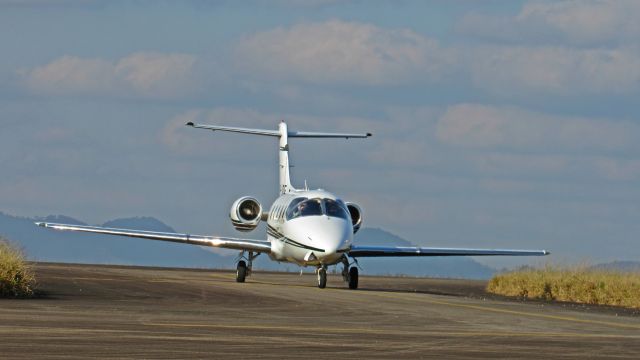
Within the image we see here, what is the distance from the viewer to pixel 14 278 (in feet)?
104

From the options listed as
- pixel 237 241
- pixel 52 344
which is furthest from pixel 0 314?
pixel 237 241

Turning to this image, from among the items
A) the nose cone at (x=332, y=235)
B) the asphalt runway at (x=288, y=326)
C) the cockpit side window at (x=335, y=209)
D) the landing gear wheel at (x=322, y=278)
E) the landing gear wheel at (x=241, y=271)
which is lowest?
the asphalt runway at (x=288, y=326)

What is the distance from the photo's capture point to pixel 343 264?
4516cm

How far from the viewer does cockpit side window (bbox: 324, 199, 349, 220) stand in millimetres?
44312

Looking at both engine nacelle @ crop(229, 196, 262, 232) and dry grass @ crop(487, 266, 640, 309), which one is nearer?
dry grass @ crop(487, 266, 640, 309)

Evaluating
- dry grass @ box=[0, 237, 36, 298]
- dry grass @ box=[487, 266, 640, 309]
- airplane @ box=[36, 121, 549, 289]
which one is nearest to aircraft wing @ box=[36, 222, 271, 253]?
airplane @ box=[36, 121, 549, 289]

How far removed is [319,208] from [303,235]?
943 millimetres

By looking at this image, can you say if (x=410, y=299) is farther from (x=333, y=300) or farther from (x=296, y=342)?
(x=296, y=342)

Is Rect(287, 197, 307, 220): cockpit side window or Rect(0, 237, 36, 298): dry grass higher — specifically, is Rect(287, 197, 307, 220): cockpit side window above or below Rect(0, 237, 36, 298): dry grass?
above

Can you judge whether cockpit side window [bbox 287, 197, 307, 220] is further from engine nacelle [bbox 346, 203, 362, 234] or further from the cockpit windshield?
engine nacelle [bbox 346, 203, 362, 234]

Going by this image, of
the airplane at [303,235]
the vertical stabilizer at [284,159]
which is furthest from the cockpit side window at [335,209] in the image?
the vertical stabilizer at [284,159]

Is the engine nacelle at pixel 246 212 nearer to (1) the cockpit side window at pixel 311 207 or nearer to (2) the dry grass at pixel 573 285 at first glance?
(1) the cockpit side window at pixel 311 207

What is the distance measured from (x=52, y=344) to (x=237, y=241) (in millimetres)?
27954

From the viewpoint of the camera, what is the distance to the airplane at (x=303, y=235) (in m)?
43.7
